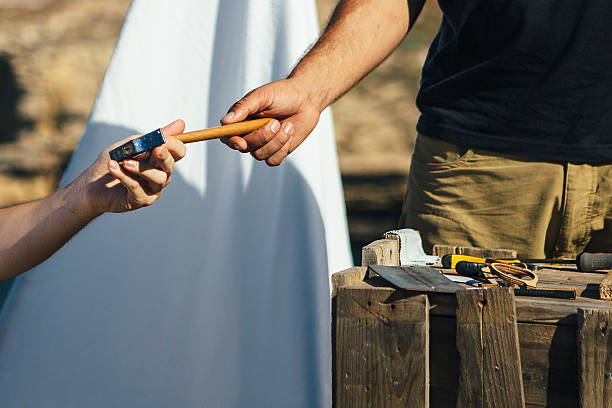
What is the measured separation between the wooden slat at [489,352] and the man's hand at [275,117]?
36 cm

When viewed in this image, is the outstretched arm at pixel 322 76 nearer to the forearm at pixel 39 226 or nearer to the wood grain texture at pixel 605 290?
the forearm at pixel 39 226

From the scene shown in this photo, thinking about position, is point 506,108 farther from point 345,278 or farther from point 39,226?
point 39,226

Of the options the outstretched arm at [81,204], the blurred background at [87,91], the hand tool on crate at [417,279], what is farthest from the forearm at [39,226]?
the blurred background at [87,91]

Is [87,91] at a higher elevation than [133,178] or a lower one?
higher

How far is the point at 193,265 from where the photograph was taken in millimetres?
1294

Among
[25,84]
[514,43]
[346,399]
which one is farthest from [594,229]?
[25,84]

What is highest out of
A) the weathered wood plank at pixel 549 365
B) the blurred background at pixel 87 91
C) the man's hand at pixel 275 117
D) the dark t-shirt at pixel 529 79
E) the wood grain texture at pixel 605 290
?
the blurred background at pixel 87 91

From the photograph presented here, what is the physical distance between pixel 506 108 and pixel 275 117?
478mm

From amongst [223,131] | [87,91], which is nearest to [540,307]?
[223,131]

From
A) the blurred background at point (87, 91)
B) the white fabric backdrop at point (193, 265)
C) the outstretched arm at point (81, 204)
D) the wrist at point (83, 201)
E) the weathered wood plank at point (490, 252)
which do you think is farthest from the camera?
the blurred background at point (87, 91)

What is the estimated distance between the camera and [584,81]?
99cm

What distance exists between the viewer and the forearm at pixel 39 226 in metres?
0.84

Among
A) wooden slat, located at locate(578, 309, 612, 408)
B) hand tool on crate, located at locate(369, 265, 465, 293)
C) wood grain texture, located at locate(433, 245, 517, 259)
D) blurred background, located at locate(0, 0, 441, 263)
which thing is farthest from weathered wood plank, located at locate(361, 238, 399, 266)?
blurred background, located at locate(0, 0, 441, 263)

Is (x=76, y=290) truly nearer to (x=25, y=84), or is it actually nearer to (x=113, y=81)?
(x=113, y=81)
